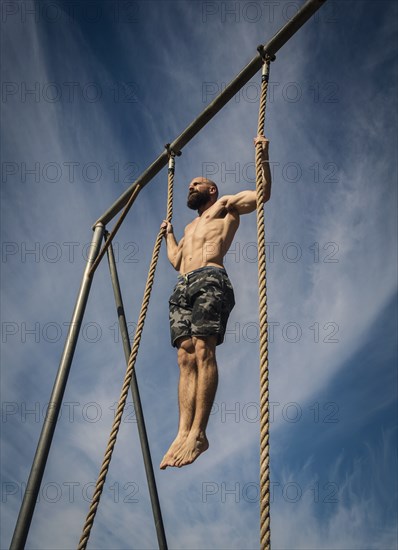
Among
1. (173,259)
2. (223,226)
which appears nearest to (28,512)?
(173,259)

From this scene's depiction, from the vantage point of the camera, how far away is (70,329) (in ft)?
18.2

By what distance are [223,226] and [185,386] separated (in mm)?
1566

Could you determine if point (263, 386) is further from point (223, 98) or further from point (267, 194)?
point (223, 98)

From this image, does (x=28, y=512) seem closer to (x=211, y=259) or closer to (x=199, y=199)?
(x=211, y=259)

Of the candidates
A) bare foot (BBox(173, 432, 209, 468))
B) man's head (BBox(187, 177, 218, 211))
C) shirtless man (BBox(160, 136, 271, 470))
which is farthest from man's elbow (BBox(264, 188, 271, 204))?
bare foot (BBox(173, 432, 209, 468))

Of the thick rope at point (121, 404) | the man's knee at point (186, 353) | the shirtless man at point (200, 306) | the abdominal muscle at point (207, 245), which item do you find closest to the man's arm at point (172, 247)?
the shirtless man at point (200, 306)

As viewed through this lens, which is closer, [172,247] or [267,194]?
[267,194]

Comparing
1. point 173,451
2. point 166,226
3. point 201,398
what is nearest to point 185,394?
point 201,398

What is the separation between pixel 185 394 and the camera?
3941 millimetres

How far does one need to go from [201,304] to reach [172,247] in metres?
1.16

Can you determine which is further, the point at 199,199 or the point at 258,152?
the point at 199,199

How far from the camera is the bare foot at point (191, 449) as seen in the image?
3604 mm

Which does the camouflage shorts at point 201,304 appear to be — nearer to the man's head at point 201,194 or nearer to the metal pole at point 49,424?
the man's head at point 201,194

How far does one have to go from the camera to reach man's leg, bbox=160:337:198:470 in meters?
3.72
